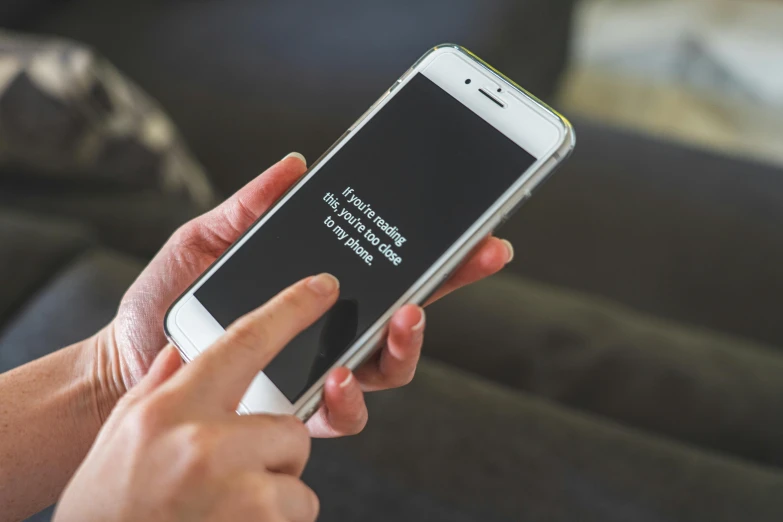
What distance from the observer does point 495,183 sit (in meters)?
0.50

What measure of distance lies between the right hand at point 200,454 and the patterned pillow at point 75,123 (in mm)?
601

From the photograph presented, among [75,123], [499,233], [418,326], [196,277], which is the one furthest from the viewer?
[499,233]

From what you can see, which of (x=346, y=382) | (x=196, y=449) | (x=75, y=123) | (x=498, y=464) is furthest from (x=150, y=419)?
(x=75, y=123)

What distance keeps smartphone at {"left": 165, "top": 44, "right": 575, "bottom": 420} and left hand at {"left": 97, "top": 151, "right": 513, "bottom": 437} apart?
0.02 m

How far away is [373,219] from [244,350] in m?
0.19

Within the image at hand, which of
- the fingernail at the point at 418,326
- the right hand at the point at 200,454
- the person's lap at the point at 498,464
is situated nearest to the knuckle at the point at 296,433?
the right hand at the point at 200,454

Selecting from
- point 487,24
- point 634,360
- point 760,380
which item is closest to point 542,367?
point 634,360

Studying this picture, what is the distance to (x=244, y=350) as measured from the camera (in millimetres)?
368

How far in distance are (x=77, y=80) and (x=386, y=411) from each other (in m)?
0.61

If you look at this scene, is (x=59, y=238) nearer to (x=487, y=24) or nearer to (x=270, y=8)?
(x=270, y=8)

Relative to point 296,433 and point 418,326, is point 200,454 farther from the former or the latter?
point 418,326

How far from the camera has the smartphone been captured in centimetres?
48

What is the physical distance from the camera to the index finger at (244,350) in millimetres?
360

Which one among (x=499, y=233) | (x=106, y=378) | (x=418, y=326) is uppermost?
(x=418, y=326)
